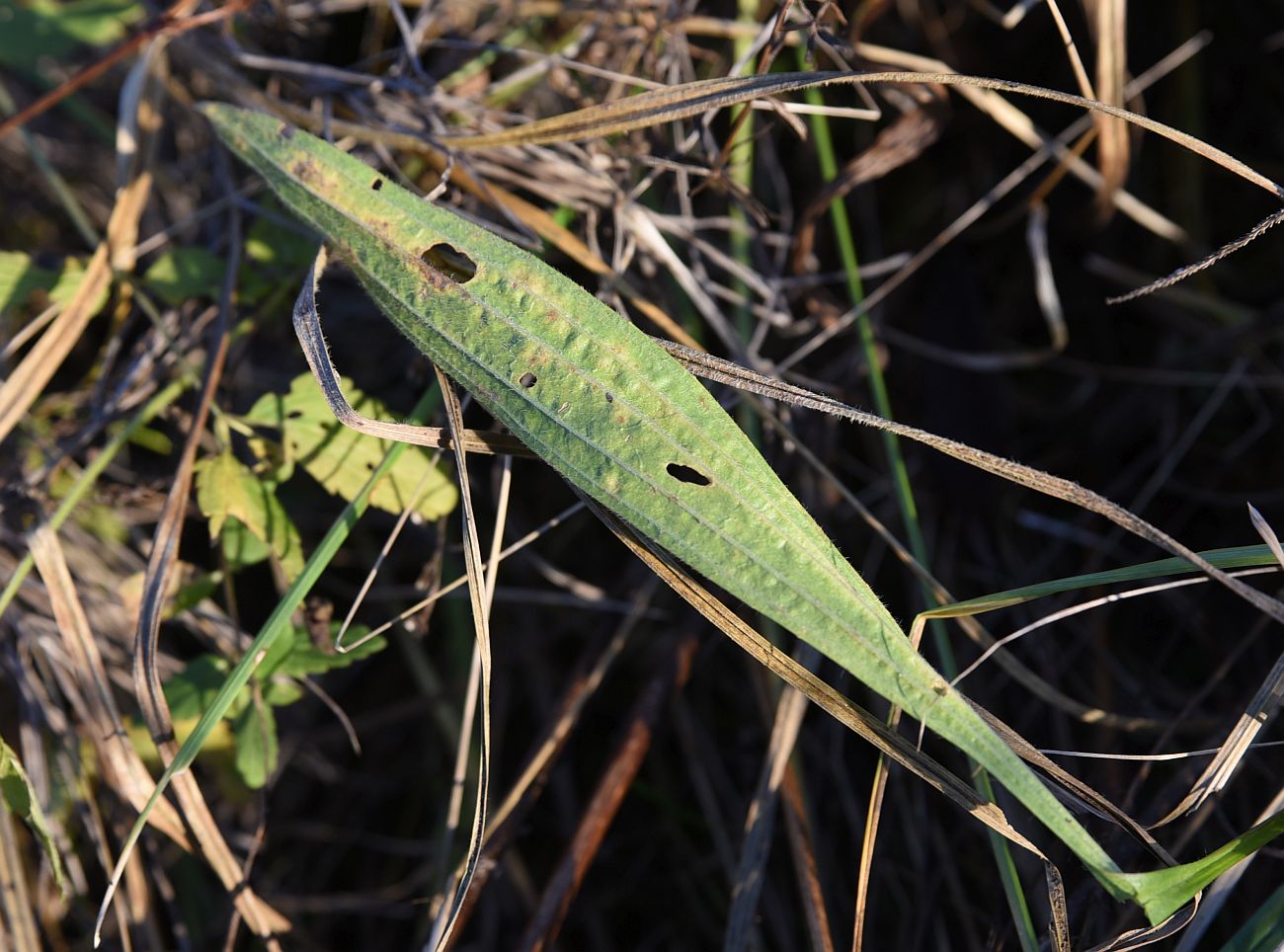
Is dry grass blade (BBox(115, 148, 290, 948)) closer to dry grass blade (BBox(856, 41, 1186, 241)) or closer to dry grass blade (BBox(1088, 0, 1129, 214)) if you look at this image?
dry grass blade (BBox(856, 41, 1186, 241))

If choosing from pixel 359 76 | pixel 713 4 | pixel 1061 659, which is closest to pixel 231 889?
pixel 359 76

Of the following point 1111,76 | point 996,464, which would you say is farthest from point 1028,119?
point 996,464

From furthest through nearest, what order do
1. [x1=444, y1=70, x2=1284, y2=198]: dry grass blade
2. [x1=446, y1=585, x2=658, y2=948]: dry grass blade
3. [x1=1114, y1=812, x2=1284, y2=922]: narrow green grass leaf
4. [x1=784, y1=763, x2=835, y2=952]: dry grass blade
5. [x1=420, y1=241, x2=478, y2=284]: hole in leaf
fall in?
[x1=446, y1=585, x2=658, y2=948]: dry grass blade → [x1=784, y1=763, x2=835, y2=952]: dry grass blade → [x1=420, y1=241, x2=478, y2=284]: hole in leaf → [x1=444, y1=70, x2=1284, y2=198]: dry grass blade → [x1=1114, y1=812, x2=1284, y2=922]: narrow green grass leaf

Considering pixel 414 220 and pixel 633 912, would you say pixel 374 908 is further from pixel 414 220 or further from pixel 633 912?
pixel 414 220

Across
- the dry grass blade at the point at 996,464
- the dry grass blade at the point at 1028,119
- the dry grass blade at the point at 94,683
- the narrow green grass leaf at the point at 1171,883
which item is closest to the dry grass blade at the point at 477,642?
the dry grass blade at the point at 996,464

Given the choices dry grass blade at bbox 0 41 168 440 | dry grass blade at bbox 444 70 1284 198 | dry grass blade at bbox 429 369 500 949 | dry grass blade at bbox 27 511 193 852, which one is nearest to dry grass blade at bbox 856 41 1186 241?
dry grass blade at bbox 444 70 1284 198

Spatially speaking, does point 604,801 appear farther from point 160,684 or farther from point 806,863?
point 160,684
